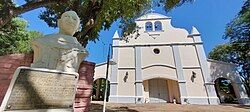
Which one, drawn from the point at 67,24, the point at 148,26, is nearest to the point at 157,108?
the point at 67,24

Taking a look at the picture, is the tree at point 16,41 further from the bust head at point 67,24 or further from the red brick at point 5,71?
the bust head at point 67,24

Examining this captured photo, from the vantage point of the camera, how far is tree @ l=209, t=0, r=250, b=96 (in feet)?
60.1

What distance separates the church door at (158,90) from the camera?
17734 mm

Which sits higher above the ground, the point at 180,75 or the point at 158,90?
the point at 180,75

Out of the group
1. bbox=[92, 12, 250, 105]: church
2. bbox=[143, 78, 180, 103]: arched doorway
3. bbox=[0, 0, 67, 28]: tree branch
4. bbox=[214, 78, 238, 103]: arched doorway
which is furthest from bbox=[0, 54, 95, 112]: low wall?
bbox=[214, 78, 238, 103]: arched doorway

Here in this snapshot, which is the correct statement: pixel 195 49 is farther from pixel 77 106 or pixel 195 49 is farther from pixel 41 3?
pixel 77 106

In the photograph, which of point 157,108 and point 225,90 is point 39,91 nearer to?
point 157,108

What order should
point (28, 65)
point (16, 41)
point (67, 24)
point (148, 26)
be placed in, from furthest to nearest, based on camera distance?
point (148, 26) → point (16, 41) → point (28, 65) → point (67, 24)

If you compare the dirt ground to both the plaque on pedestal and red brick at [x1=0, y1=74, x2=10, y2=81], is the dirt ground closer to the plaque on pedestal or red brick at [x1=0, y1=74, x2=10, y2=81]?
red brick at [x1=0, y1=74, x2=10, y2=81]

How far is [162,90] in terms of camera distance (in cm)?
1830

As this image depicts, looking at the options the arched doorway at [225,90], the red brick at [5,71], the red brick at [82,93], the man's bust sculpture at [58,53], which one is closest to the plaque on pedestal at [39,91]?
the man's bust sculpture at [58,53]

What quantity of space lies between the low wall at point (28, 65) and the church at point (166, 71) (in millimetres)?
12856

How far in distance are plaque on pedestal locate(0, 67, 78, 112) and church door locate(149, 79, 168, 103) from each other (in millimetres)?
15860

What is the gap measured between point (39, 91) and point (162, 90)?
55.9 feet
